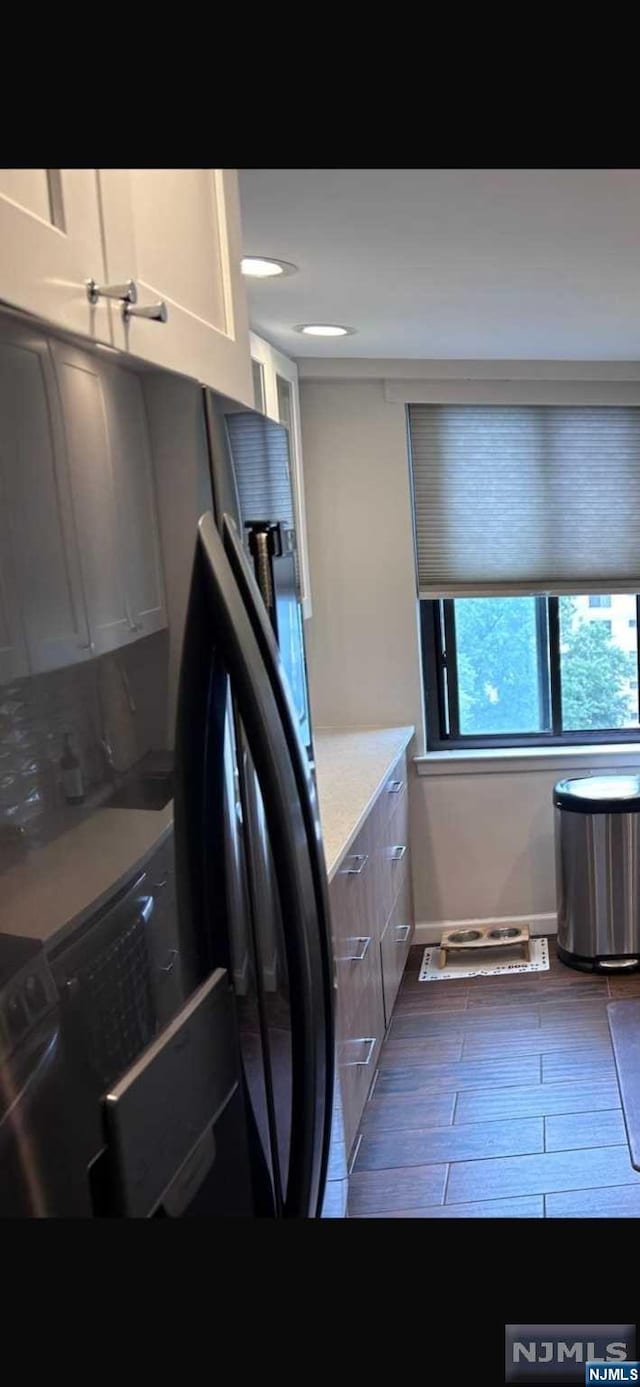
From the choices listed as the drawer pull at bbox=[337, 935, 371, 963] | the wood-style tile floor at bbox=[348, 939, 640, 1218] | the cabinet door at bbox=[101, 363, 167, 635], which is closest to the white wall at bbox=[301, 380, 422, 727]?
the wood-style tile floor at bbox=[348, 939, 640, 1218]

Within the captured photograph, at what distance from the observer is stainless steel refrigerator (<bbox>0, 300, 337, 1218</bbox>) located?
18.6 inches

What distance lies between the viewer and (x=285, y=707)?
2.63ft

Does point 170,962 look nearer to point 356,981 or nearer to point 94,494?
point 94,494

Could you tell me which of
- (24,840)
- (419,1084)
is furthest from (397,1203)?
(24,840)

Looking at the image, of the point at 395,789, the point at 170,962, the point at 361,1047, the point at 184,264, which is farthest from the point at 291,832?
the point at 395,789

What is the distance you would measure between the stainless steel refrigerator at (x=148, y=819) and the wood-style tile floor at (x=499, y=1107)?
167 cm

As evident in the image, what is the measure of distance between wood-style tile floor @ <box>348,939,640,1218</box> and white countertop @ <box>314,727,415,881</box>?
0.87m

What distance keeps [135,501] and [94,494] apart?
59 millimetres

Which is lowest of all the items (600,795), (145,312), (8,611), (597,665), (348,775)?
(600,795)

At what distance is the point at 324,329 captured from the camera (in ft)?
10.3

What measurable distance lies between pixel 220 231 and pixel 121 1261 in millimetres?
1041

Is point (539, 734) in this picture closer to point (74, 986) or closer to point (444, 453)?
point (444, 453)

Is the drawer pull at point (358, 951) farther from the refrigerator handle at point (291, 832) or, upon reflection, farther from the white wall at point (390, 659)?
the refrigerator handle at point (291, 832)

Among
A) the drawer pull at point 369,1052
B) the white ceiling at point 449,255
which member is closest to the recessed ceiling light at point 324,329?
the white ceiling at point 449,255
